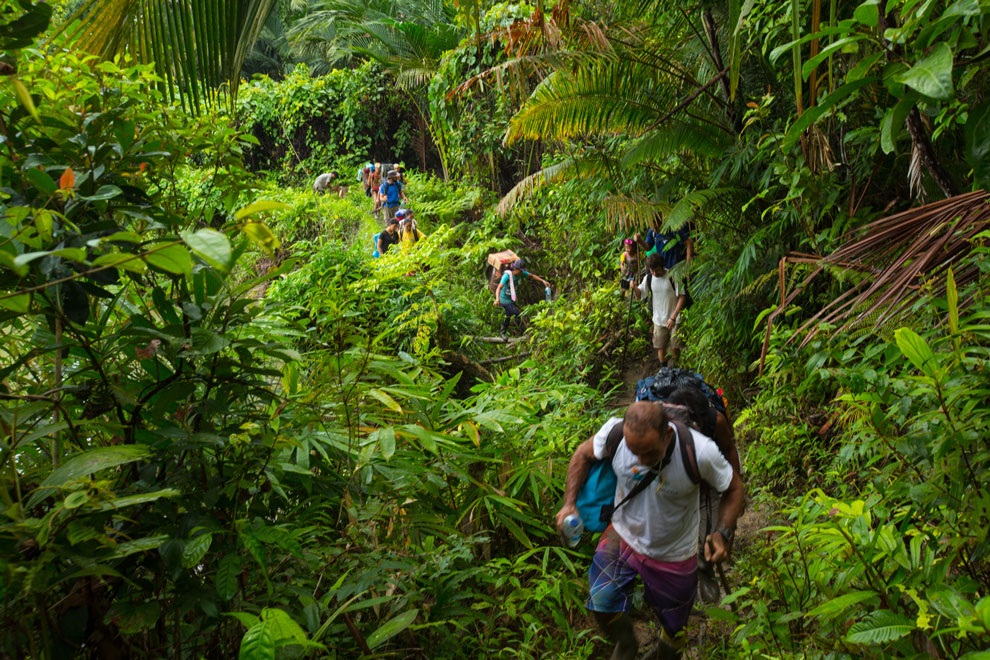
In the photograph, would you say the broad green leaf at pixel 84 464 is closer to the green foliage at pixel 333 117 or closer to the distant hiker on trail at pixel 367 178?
the distant hiker on trail at pixel 367 178

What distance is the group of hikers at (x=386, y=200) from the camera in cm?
1188

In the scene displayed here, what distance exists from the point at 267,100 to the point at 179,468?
64.7 feet

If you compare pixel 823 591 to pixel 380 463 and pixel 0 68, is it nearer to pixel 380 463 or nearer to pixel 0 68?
pixel 380 463

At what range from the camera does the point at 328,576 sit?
240 cm

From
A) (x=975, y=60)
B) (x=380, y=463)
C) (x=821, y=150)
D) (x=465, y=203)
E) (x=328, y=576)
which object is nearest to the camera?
(x=975, y=60)

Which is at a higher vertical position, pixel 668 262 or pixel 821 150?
pixel 821 150

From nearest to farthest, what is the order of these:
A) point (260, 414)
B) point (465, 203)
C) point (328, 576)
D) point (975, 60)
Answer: point (975, 60), point (260, 414), point (328, 576), point (465, 203)

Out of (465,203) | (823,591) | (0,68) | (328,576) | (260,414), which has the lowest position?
(465,203)

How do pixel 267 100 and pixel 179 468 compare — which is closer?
pixel 179 468

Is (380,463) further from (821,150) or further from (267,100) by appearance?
(267,100)

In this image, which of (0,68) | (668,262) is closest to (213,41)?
(0,68)

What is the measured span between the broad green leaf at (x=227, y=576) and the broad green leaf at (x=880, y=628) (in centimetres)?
179

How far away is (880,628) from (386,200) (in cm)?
1318

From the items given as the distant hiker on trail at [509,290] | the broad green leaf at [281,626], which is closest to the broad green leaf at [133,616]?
the broad green leaf at [281,626]
